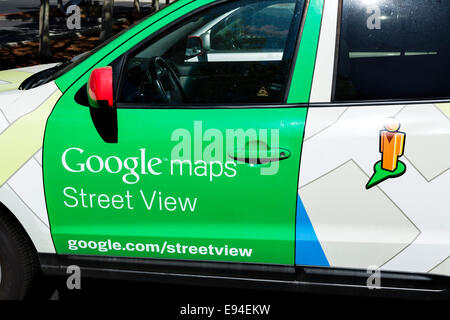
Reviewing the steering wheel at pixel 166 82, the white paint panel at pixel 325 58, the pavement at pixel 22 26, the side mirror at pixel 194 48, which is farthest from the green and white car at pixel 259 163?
the pavement at pixel 22 26

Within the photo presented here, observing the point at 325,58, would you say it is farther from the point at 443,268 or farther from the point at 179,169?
the point at 443,268

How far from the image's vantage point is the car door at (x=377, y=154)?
2.66m

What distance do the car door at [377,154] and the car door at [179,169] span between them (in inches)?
4.2

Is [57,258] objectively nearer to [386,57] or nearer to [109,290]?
[109,290]

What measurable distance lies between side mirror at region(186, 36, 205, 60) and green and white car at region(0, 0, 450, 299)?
716 mm

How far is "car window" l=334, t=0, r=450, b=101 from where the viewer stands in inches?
109

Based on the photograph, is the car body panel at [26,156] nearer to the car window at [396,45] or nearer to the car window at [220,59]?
the car window at [220,59]

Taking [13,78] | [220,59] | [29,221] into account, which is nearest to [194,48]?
[220,59]

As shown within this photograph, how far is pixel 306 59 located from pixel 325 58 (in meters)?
0.09

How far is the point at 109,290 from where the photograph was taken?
3.76 meters

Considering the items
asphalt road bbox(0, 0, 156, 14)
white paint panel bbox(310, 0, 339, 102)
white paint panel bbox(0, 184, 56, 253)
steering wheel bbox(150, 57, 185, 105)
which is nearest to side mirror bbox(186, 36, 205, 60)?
steering wheel bbox(150, 57, 185, 105)

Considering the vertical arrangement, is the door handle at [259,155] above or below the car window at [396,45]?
below
